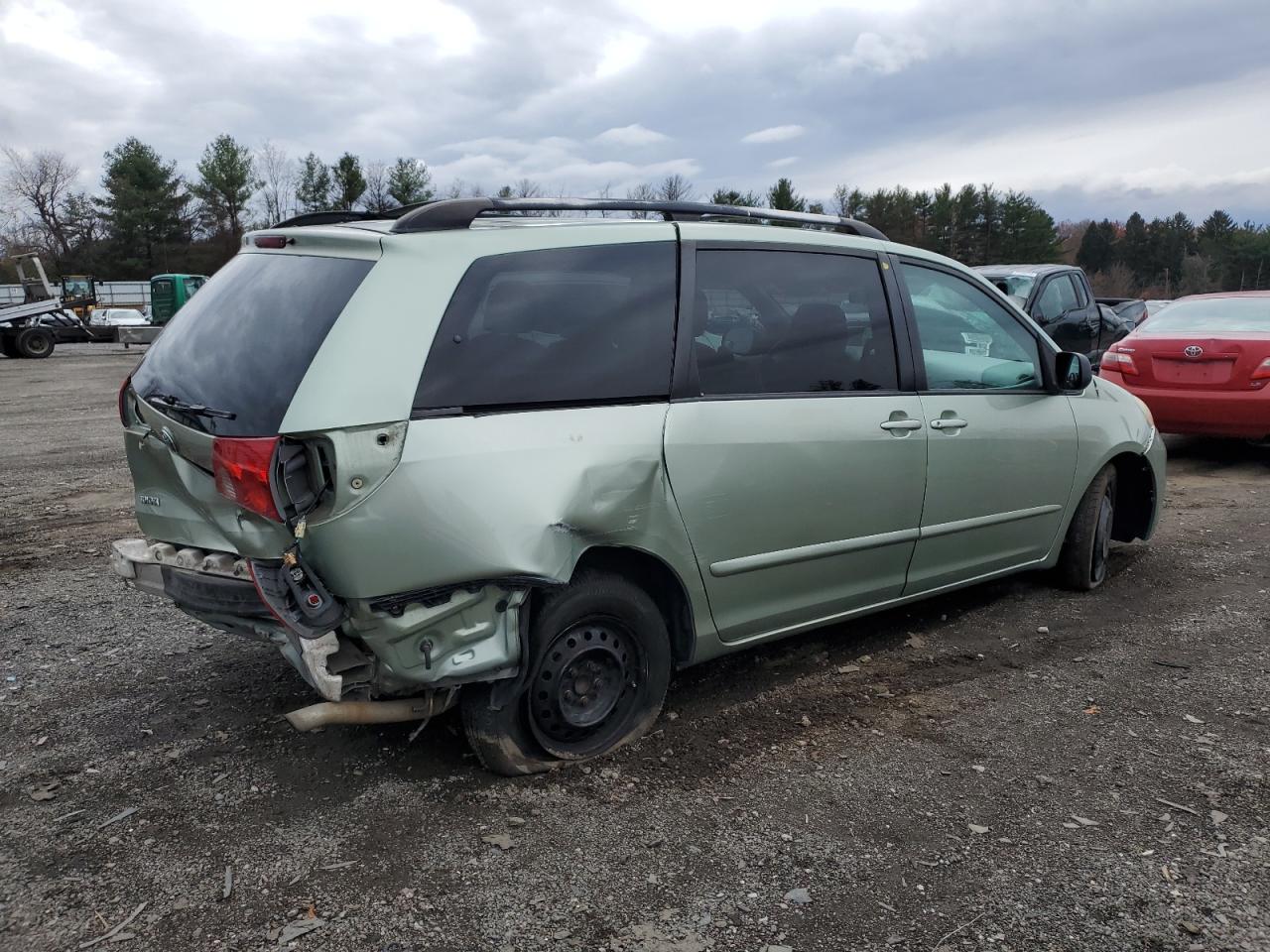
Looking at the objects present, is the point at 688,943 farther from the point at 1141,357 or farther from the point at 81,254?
the point at 81,254

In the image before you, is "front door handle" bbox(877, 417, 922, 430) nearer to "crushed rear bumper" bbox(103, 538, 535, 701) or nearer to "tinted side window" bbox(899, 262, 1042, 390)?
"tinted side window" bbox(899, 262, 1042, 390)

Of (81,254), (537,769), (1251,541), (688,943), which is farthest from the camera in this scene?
(81,254)

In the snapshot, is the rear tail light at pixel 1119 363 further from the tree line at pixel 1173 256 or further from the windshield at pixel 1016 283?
the tree line at pixel 1173 256

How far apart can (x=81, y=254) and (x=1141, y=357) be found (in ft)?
204

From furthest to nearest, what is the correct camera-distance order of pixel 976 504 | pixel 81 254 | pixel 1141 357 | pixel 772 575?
pixel 81 254 < pixel 1141 357 < pixel 976 504 < pixel 772 575

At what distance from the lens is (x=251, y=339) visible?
3.09m

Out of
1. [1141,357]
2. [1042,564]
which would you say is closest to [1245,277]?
[1141,357]

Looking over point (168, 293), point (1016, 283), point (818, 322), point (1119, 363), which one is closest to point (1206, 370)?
point (1119, 363)

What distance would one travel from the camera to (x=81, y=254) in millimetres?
57750

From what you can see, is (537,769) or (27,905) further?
(537,769)

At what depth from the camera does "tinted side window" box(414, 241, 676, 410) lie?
3.00 m

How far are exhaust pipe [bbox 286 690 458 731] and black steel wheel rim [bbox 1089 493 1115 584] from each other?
3582 mm

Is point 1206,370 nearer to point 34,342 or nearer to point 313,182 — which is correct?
point 34,342

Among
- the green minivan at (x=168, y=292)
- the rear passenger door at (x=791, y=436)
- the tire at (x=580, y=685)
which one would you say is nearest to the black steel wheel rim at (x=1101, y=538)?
the rear passenger door at (x=791, y=436)
